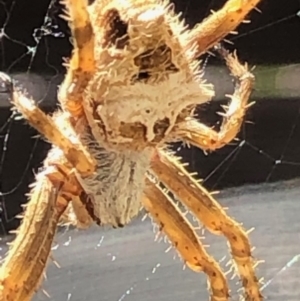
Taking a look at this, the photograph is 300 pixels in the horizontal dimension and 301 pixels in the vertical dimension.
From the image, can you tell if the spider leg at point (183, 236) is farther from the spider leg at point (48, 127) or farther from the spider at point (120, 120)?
the spider leg at point (48, 127)

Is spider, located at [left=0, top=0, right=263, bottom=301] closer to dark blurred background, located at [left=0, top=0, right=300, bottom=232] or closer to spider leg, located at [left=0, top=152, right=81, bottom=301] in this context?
spider leg, located at [left=0, top=152, right=81, bottom=301]

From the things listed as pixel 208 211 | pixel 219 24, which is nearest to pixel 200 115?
pixel 208 211

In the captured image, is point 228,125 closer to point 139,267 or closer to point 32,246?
point 32,246

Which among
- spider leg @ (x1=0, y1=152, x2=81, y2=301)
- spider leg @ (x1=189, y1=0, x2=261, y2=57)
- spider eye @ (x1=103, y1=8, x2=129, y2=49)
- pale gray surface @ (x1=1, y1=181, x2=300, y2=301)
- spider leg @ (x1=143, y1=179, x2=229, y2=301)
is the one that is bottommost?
pale gray surface @ (x1=1, y1=181, x2=300, y2=301)

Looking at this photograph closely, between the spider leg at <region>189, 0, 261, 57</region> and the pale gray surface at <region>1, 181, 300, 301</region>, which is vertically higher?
the spider leg at <region>189, 0, 261, 57</region>

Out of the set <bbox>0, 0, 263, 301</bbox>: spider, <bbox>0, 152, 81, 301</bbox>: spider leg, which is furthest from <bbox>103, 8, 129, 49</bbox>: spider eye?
<bbox>0, 152, 81, 301</bbox>: spider leg

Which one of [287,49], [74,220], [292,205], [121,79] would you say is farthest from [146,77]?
[287,49]

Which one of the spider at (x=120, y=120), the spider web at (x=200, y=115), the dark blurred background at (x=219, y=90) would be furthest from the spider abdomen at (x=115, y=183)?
the dark blurred background at (x=219, y=90)

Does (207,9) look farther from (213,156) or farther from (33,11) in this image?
(213,156)
